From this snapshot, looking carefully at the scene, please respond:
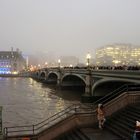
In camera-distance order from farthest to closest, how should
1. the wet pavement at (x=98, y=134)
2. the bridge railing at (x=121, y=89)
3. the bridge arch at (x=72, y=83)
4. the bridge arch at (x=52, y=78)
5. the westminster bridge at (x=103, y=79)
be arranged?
1. the bridge arch at (x=52, y=78)
2. the bridge arch at (x=72, y=83)
3. the westminster bridge at (x=103, y=79)
4. the bridge railing at (x=121, y=89)
5. the wet pavement at (x=98, y=134)

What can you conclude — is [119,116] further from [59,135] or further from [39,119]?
[39,119]

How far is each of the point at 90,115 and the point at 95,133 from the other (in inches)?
88.3

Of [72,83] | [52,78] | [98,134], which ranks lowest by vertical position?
[98,134]

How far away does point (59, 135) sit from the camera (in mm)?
20984

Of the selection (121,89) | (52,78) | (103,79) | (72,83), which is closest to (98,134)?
(121,89)

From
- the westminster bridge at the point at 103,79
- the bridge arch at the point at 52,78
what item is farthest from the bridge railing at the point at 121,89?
the bridge arch at the point at 52,78

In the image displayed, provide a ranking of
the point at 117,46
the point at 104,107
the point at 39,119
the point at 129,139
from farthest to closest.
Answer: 1. the point at 117,46
2. the point at 39,119
3. the point at 104,107
4. the point at 129,139

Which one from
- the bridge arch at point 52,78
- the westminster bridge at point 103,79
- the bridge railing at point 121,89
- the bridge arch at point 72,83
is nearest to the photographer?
the bridge railing at point 121,89

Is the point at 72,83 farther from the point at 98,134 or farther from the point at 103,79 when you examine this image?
the point at 98,134

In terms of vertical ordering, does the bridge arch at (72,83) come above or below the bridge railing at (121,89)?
below

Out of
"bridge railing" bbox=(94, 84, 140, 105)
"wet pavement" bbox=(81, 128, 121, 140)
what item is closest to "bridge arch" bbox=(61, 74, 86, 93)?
"bridge railing" bbox=(94, 84, 140, 105)

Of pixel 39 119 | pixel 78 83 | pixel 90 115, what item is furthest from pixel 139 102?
pixel 78 83

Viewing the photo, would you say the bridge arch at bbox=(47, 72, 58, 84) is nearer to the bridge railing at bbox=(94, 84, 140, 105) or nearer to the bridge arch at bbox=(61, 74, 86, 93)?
the bridge arch at bbox=(61, 74, 86, 93)

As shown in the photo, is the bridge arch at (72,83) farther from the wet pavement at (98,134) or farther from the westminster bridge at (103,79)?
the wet pavement at (98,134)
